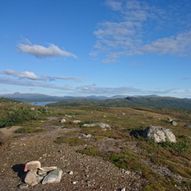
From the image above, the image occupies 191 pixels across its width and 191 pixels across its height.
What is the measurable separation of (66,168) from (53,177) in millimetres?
2472

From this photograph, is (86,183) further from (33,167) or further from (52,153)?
(52,153)

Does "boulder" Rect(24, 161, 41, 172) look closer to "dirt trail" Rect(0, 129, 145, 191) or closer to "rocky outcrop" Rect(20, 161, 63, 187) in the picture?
"rocky outcrop" Rect(20, 161, 63, 187)

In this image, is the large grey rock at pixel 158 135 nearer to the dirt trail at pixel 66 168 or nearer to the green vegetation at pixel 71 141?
the green vegetation at pixel 71 141

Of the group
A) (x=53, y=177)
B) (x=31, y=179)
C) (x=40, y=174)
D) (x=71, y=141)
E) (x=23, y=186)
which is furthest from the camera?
(x=71, y=141)

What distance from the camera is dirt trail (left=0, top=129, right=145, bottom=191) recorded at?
2317 centimetres

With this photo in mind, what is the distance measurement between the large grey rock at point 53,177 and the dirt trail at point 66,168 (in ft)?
1.18

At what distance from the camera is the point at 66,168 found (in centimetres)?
2625

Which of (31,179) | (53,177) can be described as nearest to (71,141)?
(53,177)

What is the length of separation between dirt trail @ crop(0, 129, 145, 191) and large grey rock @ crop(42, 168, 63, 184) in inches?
14.2

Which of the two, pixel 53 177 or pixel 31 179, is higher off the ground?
pixel 53 177

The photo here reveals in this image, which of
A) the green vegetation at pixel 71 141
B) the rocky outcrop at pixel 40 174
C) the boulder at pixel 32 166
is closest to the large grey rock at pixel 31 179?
the rocky outcrop at pixel 40 174

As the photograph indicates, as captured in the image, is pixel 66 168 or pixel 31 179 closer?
pixel 31 179

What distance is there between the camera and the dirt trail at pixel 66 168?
912 inches

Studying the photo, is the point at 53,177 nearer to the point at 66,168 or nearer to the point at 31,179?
the point at 31,179
